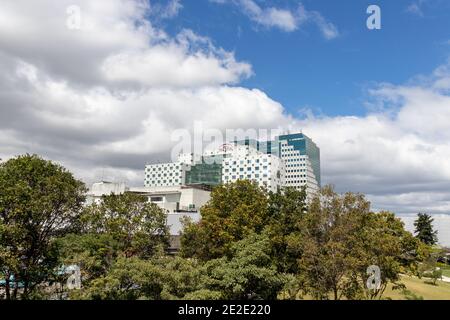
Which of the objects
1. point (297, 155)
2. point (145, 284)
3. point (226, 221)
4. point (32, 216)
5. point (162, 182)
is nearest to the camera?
point (145, 284)

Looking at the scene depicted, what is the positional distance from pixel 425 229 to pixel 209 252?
6048 centimetres

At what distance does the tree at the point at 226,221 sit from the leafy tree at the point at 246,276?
14.4ft

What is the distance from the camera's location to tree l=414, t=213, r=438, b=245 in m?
71.0

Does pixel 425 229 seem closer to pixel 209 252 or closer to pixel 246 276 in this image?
pixel 209 252

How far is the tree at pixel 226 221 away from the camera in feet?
75.9

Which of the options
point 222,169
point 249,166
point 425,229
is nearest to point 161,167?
point 222,169

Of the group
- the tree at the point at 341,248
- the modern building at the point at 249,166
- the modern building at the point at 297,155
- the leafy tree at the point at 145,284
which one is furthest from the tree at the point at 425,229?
the modern building at the point at 297,155

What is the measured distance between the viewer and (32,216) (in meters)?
18.5

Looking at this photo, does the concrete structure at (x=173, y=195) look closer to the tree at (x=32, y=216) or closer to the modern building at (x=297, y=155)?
the tree at (x=32, y=216)

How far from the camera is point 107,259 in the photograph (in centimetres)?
2322

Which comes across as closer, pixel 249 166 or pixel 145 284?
pixel 145 284

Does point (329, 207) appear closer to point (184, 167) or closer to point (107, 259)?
point (107, 259)

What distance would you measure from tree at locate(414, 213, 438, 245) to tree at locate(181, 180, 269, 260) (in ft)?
186
